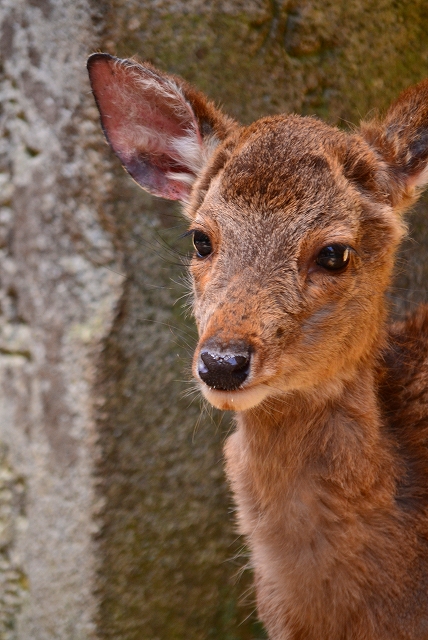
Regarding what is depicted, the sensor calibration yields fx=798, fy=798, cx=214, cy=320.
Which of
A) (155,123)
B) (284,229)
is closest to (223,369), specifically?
(284,229)

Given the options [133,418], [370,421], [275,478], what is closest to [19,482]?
[133,418]

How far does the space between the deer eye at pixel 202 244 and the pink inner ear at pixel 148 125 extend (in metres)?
0.53

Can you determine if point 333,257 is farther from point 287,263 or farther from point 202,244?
point 202,244

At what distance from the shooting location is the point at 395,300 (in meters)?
4.39

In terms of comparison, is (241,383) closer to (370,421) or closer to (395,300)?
(370,421)

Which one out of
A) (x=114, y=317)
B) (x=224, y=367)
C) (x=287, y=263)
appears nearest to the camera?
(x=224, y=367)

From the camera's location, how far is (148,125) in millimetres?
3402

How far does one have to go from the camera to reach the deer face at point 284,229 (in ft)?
8.50

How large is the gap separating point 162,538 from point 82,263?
1.41 m

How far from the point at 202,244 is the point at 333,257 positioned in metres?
0.50

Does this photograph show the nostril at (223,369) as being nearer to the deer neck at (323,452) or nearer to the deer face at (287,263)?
the deer face at (287,263)

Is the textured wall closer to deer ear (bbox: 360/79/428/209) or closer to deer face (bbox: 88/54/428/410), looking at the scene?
deer face (bbox: 88/54/428/410)

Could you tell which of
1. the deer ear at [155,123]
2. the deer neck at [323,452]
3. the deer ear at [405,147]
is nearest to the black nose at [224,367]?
the deer neck at [323,452]

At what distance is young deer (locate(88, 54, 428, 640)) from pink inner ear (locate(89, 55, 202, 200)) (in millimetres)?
10
